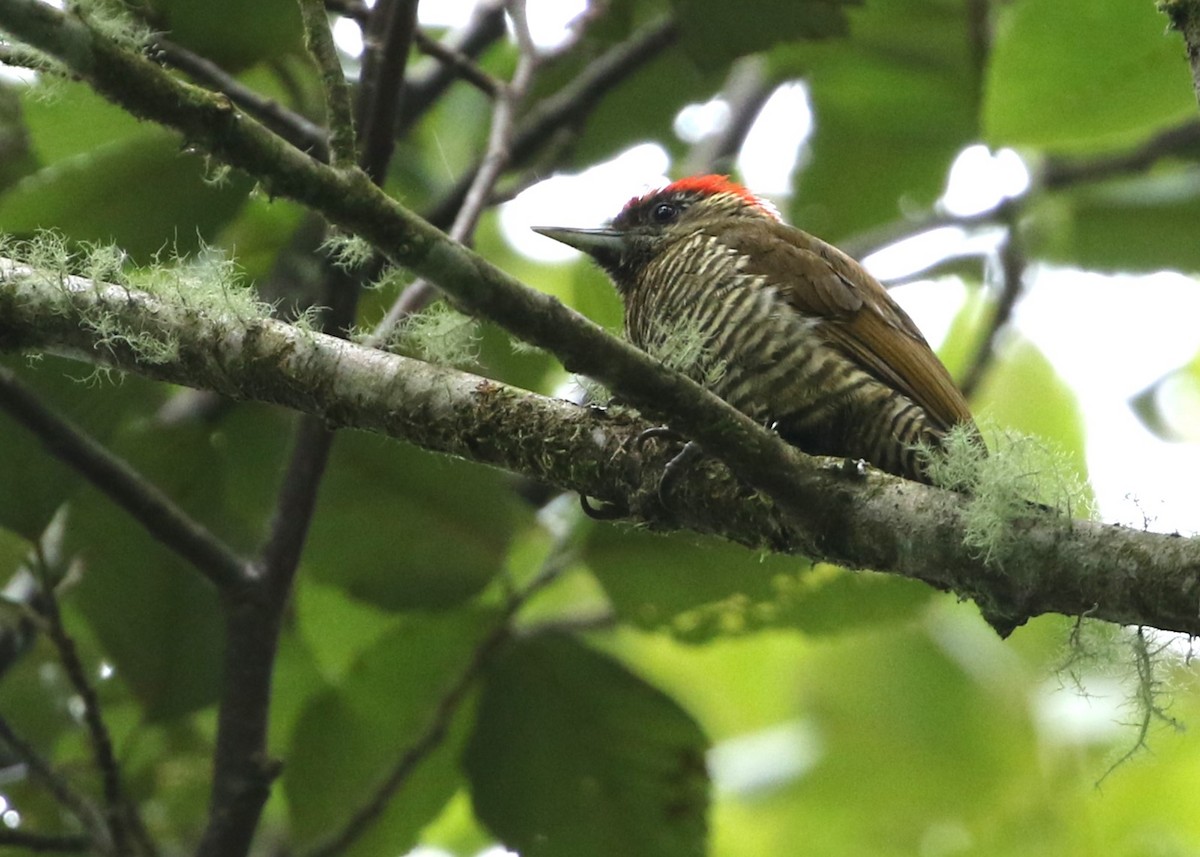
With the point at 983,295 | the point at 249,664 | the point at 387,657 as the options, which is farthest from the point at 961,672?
the point at 249,664

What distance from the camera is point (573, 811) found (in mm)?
3291

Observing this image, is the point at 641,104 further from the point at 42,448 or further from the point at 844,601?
the point at 42,448

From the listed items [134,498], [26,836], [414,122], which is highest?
[414,122]

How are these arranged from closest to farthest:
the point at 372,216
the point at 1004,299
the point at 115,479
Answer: the point at 372,216 → the point at 115,479 → the point at 1004,299

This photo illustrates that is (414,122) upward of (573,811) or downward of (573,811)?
upward

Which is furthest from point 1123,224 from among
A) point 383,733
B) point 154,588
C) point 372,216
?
point 372,216

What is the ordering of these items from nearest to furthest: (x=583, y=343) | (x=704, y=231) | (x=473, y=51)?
(x=583, y=343) → (x=704, y=231) → (x=473, y=51)

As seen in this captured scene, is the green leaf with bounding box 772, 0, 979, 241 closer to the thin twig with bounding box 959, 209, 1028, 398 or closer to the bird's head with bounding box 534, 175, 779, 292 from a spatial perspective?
the thin twig with bounding box 959, 209, 1028, 398

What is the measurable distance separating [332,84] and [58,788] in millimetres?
1809

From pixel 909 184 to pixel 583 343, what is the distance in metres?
2.89

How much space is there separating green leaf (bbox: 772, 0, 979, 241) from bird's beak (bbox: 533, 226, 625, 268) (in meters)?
1.00

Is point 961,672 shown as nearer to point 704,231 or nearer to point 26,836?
Answer: point 704,231

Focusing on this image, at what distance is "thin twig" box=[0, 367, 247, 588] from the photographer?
2811mm

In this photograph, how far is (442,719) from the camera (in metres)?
3.38
